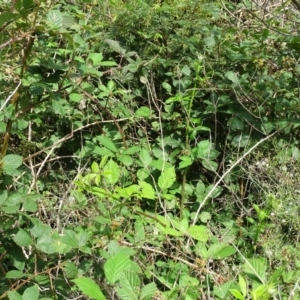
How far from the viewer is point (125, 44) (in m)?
2.71

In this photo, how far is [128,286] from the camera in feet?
3.41

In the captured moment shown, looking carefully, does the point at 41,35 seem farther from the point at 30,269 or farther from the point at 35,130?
the point at 35,130

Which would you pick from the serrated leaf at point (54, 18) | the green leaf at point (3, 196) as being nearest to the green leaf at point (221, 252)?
the green leaf at point (3, 196)

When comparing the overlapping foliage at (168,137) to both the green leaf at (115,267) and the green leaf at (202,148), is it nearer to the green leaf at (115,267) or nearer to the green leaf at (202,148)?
the green leaf at (202,148)

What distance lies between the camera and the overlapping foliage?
6.14 feet

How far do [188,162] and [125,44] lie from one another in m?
0.87

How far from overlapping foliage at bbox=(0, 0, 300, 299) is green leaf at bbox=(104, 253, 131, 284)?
571mm

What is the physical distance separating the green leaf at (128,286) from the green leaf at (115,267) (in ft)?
0.04

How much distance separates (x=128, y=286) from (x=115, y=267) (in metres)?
0.06

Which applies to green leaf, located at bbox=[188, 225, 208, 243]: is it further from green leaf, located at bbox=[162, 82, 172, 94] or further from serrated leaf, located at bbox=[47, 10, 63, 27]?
green leaf, located at bbox=[162, 82, 172, 94]

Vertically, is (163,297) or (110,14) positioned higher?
(110,14)

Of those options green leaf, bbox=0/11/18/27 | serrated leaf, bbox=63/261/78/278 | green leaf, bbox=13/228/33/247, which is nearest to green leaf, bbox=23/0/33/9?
green leaf, bbox=0/11/18/27

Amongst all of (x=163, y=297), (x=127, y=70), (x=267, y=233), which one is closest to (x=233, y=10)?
(x=127, y=70)

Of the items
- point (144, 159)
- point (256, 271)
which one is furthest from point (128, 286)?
point (144, 159)
